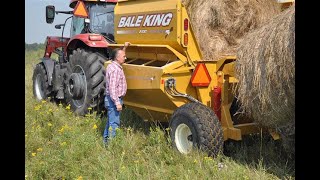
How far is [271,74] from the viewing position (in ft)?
13.4

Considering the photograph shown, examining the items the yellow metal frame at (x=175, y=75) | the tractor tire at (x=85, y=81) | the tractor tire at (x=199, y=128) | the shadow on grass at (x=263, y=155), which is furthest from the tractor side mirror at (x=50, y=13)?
the shadow on grass at (x=263, y=155)

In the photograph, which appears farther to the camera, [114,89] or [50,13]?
[50,13]

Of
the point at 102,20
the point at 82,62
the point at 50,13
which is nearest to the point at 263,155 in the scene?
the point at 82,62

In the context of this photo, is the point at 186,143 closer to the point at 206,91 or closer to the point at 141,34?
the point at 206,91

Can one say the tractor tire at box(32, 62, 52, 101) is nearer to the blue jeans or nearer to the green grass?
the green grass

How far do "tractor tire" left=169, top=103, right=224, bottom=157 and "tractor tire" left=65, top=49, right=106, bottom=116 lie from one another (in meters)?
2.45

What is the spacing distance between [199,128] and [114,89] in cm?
150

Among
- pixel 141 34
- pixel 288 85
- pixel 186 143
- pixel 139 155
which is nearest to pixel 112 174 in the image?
pixel 139 155

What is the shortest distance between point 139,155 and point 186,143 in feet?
1.91

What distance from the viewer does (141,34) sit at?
6.13 meters

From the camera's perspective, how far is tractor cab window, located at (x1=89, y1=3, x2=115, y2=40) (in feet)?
26.5

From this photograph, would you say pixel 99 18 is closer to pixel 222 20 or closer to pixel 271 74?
pixel 222 20

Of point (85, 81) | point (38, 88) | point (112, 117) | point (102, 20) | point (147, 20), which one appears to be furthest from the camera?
point (38, 88)

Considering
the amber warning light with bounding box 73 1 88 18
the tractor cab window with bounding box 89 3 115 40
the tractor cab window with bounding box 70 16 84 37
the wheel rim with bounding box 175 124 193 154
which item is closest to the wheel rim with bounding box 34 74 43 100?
the tractor cab window with bounding box 70 16 84 37
